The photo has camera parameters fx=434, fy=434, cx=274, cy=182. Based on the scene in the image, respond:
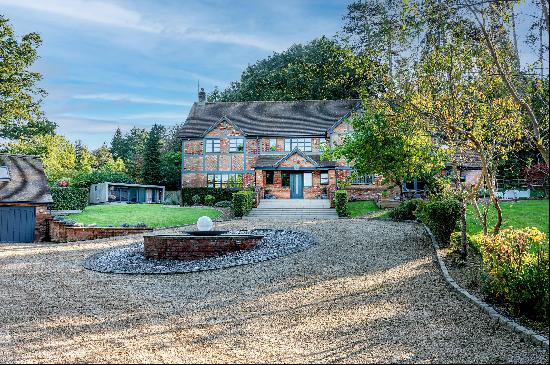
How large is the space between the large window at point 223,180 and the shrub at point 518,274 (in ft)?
103

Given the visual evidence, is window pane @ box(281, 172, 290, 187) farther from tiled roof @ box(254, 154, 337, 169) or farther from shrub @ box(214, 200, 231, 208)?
shrub @ box(214, 200, 231, 208)

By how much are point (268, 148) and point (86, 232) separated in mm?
21388

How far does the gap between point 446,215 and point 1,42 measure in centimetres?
2830

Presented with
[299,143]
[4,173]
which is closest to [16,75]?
[4,173]

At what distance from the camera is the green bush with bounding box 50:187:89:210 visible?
29.7m

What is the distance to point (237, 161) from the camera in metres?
39.7

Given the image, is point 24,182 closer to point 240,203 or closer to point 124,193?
point 240,203

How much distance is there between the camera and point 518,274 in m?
7.25

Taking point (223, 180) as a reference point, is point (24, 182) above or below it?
below

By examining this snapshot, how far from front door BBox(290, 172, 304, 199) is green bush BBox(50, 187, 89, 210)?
16.6 metres

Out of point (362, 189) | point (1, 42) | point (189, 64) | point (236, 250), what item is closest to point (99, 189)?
point (1, 42)

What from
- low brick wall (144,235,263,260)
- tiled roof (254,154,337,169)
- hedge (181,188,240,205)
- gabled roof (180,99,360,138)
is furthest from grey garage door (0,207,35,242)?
gabled roof (180,99,360,138)

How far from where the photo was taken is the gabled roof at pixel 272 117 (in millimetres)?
40062

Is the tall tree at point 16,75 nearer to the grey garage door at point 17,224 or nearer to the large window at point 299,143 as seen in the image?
the grey garage door at point 17,224
